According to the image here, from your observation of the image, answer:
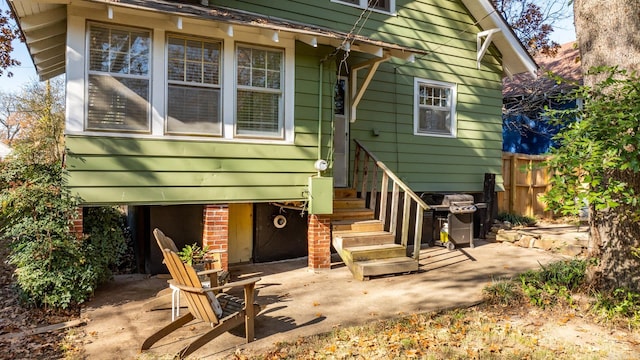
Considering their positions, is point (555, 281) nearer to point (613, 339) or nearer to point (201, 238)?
point (613, 339)

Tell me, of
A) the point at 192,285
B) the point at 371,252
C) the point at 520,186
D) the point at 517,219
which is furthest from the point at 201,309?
the point at 520,186

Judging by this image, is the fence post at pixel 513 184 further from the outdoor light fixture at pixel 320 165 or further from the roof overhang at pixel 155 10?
the outdoor light fixture at pixel 320 165

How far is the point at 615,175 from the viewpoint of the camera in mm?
5012

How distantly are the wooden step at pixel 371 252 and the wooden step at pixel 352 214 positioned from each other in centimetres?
70

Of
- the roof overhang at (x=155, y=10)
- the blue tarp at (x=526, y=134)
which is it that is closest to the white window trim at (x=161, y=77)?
the roof overhang at (x=155, y=10)

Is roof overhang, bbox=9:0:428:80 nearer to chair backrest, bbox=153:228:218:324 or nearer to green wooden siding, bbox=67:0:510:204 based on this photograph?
green wooden siding, bbox=67:0:510:204

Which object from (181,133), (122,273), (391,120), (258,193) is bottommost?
(122,273)

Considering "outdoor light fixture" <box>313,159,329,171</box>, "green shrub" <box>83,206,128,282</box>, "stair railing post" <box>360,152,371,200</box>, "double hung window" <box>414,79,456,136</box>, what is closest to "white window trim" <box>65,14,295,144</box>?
"outdoor light fixture" <box>313,159,329,171</box>

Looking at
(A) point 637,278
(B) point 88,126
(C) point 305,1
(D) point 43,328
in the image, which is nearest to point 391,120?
(C) point 305,1

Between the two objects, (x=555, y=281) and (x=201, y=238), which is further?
(x=201, y=238)

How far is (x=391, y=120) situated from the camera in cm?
885

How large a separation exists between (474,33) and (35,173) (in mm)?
9391

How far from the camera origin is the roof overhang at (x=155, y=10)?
5.17m

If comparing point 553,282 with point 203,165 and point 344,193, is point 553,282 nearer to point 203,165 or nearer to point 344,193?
point 344,193
